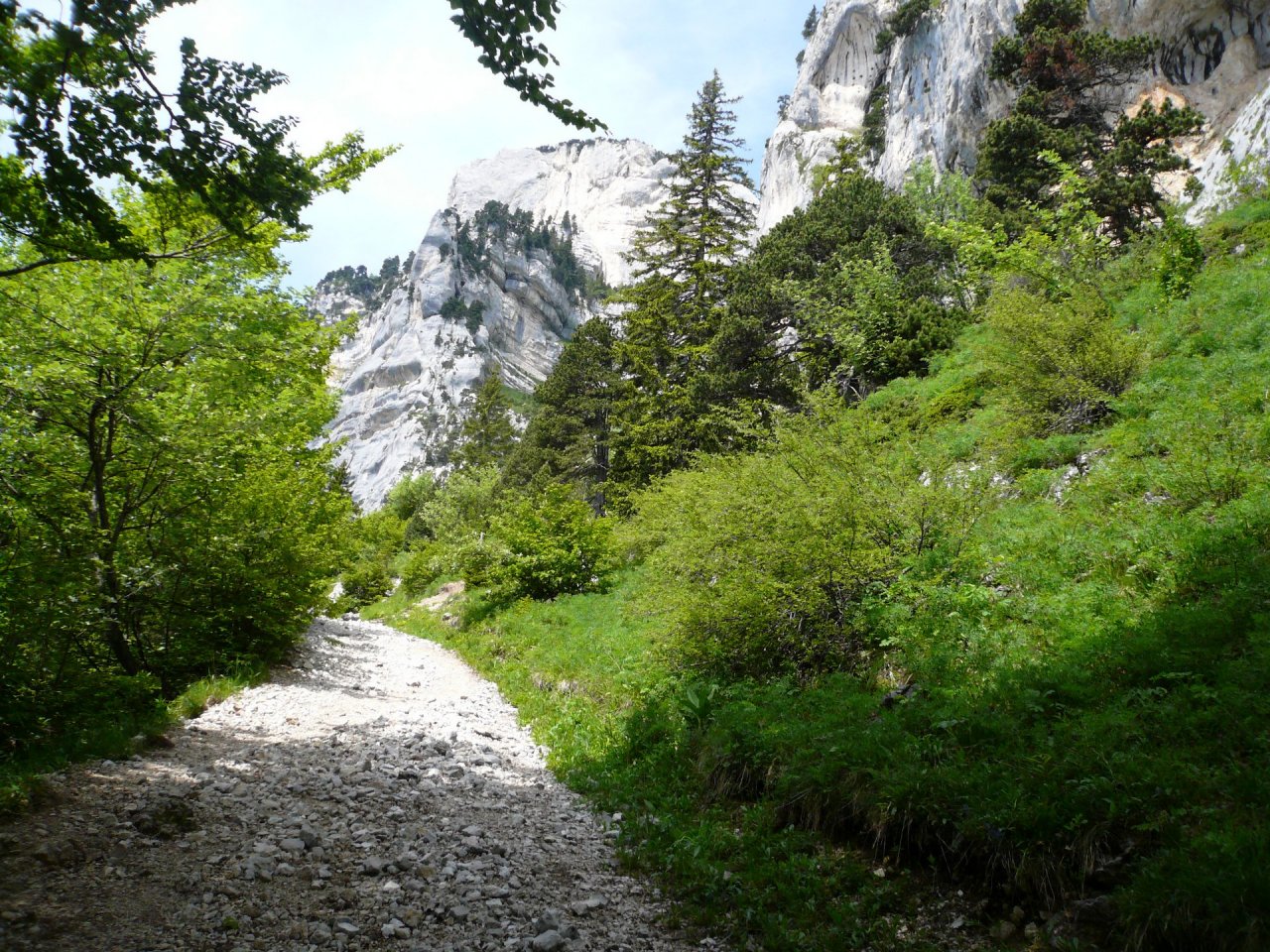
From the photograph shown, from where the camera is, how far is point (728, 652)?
842 cm

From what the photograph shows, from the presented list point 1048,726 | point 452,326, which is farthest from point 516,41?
point 452,326

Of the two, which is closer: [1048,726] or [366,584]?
[1048,726]

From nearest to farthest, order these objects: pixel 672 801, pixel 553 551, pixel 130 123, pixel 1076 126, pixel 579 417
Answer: pixel 130 123
pixel 672 801
pixel 553 551
pixel 1076 126
pixel 579 417

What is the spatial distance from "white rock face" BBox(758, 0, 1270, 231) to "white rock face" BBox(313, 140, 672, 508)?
6340 centimetres

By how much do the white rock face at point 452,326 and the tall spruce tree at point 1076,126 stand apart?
74.5 meters

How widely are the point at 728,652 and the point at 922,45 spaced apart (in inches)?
1890

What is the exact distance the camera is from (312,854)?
480cm

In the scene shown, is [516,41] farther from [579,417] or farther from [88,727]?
[579,417]

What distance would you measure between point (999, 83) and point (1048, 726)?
37746mm

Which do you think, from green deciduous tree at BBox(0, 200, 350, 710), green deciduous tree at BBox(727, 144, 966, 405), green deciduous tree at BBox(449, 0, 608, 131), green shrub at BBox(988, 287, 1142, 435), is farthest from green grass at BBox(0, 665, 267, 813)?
green deciduous tree at BBox(727, 144, 966, 405)

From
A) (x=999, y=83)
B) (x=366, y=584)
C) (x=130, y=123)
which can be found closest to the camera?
(x=130, y=123)

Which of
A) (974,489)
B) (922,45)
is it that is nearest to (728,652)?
(974,489)

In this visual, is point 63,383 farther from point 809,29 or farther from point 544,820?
point 809,29

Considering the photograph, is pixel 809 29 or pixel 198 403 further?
pixel 809 29
